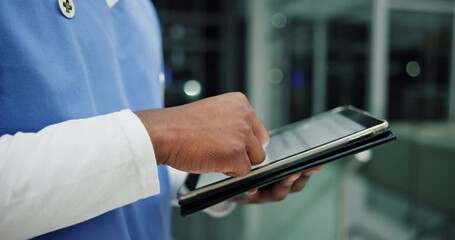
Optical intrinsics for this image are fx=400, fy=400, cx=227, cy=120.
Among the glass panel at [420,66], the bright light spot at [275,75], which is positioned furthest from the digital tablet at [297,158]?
the bright light spot at [275,75]

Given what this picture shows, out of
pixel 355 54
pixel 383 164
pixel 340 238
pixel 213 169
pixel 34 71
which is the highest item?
pixel 34 71

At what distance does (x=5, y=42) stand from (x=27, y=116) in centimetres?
8

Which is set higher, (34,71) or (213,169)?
(34,71)

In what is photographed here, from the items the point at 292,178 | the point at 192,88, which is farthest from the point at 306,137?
the point at 192,88

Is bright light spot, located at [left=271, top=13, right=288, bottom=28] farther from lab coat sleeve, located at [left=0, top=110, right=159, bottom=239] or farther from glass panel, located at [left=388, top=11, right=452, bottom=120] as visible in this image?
lab coat sleeve, located at [left=0, top=110, right=159, bottom=239]

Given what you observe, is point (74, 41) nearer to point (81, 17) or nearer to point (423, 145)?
point (81, 17)

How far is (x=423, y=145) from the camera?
3031mm

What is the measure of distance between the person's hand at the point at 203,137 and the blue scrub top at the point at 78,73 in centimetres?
12

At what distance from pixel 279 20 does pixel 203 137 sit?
286 inches

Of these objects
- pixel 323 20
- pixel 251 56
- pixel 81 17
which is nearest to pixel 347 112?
pixel 81 17

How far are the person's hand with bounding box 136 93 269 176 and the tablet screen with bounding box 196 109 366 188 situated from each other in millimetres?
74

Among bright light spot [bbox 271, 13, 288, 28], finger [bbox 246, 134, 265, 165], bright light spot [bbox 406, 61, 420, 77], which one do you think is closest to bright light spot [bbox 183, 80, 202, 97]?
bright light spot [bbox 271, 13, 288, 28]

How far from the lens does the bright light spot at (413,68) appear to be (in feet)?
16.4

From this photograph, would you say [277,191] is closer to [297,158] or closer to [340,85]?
[297,158]
